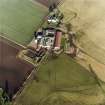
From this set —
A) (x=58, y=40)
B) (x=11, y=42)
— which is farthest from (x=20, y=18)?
(x=58, y=40)

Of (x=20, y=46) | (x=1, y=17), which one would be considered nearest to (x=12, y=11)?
(x=1, y=17)

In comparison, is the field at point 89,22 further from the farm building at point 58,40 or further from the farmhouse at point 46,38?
the farmhouse at point 46,38

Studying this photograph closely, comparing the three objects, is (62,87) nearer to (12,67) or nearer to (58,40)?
(12,67)

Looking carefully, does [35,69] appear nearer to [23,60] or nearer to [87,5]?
[23,60]

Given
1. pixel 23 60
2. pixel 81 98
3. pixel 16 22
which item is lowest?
pixel 81 98

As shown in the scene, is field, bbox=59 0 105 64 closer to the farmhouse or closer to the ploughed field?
the farmhouse

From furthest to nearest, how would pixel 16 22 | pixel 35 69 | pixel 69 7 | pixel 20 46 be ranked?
pixel 69 7, pixel 16 22, pixel 20 46, pixel 35 69

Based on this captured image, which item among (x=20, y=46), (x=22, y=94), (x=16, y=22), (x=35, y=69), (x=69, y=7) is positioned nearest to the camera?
(x=22, y=94)
